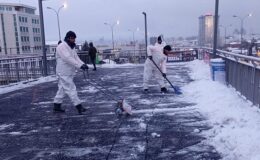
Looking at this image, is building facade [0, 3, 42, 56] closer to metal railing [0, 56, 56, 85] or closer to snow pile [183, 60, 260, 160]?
metal railing [0, 56, 56, 85]

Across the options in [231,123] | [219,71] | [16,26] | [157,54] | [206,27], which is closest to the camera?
[231,123]

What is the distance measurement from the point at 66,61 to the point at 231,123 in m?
3.88

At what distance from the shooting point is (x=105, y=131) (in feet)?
19.6

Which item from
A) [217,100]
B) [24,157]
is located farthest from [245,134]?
[24,157]

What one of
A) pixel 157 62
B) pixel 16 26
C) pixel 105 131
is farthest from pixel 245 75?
pixel 16 26

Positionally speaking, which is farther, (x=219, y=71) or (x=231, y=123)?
(x=219, y=71)

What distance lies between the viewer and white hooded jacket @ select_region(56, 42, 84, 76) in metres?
7.12

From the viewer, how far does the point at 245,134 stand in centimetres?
493

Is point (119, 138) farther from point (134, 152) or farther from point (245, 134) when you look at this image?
point (245, 134)

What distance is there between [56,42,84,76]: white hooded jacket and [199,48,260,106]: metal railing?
3991mm

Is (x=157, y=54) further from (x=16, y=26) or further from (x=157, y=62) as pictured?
(x=16, y=26)

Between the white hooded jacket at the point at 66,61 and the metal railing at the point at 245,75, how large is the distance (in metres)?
3.99

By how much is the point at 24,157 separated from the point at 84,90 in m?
6.48

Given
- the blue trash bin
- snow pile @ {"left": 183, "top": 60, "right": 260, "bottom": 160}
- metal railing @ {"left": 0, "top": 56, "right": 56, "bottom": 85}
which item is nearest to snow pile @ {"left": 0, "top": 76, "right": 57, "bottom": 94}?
metal railing @ {"left": 0, "top": 56, "right": 56, "bottom": 85}
